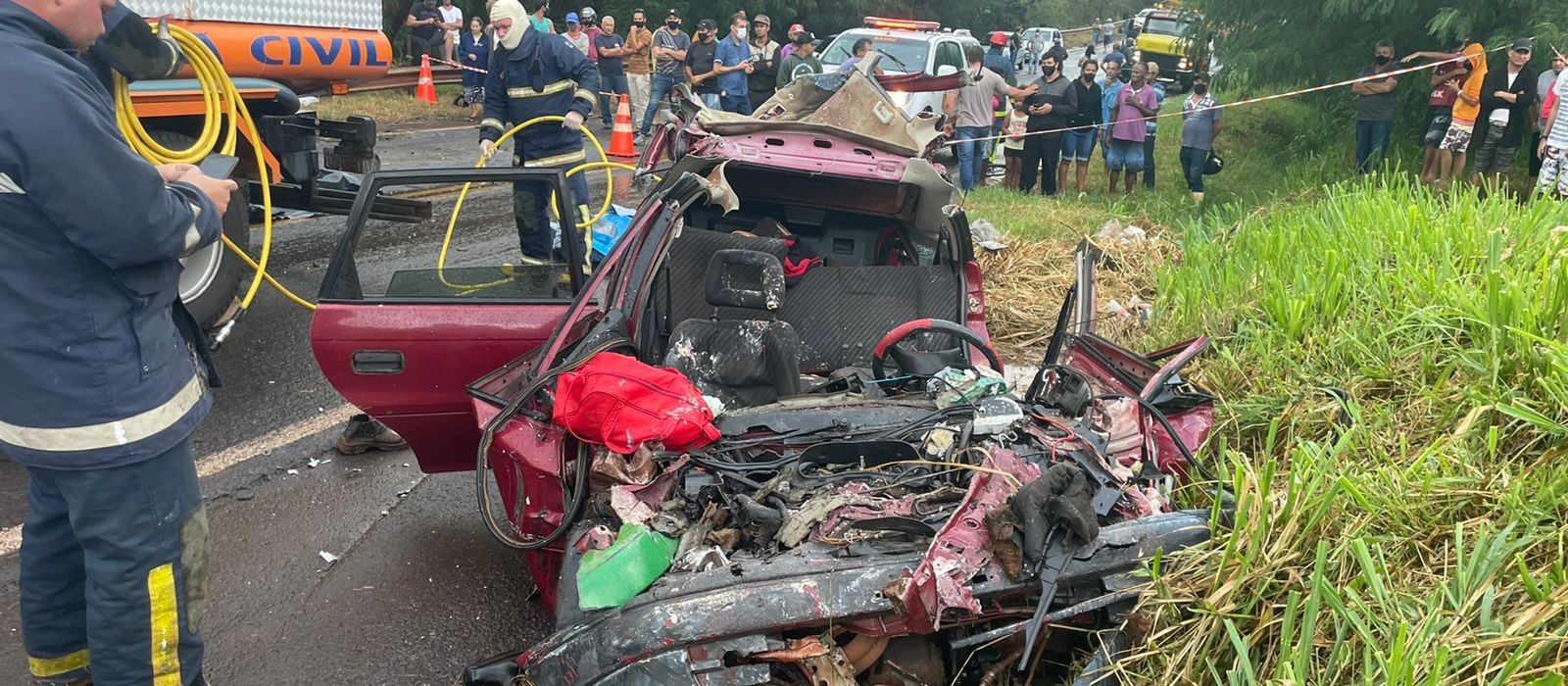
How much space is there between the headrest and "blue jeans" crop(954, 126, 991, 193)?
735 cm

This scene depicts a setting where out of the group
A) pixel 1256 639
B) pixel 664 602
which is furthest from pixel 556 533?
pixel 1256 639

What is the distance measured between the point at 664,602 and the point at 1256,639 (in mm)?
1316

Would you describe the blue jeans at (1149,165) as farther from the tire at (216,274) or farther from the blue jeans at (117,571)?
the blue jeans at (117,571)

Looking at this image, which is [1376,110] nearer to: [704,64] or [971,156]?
[971,156]

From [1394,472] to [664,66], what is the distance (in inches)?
521

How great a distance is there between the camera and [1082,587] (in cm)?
245

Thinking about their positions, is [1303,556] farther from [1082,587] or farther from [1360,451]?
[1360,451]

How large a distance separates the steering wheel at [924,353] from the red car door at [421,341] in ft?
3.90

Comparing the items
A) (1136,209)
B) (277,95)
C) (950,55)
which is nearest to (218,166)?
(277,95)

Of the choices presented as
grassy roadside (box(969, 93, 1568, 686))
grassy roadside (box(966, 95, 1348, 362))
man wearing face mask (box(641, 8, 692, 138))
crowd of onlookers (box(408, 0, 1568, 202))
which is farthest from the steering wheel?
man wearing face mask (box(641, 8, 692, 138))

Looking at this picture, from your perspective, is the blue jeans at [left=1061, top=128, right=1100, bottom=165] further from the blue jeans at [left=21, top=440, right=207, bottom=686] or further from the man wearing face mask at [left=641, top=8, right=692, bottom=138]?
the blue jeans at [left=21, top=440, right=207, bottom=686]

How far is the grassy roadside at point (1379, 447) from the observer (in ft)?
7.27

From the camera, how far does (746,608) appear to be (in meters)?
2.40

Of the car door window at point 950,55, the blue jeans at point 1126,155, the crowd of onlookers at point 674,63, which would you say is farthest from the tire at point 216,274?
the car door window at point 950,55
